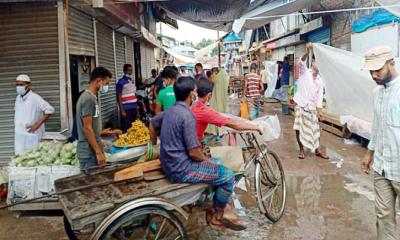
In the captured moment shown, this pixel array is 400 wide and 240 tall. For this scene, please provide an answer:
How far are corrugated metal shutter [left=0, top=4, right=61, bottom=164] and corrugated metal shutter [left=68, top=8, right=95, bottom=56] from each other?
13.7 inches

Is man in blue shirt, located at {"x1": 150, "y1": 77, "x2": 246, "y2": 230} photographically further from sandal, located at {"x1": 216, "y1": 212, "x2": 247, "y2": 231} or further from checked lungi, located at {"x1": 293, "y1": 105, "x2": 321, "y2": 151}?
checked lungi, located at {"x1": 293, "y1": 105, "x2": 321, "y2": 151}

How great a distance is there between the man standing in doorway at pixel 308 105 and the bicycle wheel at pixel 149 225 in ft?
15.8

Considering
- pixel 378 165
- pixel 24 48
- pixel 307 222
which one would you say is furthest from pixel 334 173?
pixel 24 48

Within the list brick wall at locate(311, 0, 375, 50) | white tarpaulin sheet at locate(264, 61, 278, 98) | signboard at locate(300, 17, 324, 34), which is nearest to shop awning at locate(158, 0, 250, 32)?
brick wall at locate(311, 0, 375, 50)

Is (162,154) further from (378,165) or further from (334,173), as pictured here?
(334,173)

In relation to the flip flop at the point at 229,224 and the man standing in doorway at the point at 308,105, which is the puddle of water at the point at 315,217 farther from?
the man standing in doorway at the point at 308,105

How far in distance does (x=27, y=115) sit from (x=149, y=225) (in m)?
3.09

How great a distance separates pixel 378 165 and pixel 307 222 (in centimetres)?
149

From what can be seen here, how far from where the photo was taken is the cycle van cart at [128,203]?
9.08 feet

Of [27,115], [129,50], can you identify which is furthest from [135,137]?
[129,50]

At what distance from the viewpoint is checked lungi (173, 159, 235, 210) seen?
3.29 metres

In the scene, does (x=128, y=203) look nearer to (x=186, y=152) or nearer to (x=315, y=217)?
(x=186, y=152)

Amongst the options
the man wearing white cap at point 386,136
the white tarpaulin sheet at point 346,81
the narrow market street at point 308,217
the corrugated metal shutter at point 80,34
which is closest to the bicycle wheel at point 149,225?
the narrow market street at point 308,217

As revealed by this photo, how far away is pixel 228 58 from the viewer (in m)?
37.3
